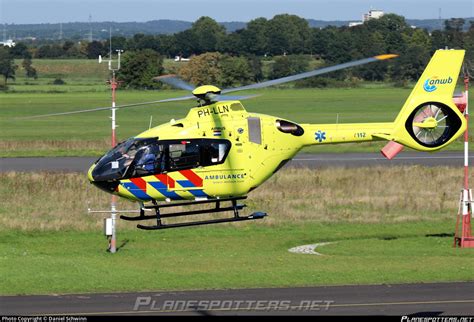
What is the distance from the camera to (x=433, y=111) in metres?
28.3

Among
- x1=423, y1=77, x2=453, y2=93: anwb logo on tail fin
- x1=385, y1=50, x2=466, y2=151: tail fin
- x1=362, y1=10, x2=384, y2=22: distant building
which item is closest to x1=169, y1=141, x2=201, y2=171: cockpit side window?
x1=385, y1=50, x2=466, y2=151: tail fin

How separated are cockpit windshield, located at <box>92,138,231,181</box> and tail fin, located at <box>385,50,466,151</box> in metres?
4.96

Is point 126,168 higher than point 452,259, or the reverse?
point 126,168

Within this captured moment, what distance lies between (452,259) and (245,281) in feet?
22.0

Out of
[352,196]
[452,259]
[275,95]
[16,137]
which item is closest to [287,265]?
[452,259]

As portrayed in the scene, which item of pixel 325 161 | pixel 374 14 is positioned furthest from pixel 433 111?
pixel 374 14

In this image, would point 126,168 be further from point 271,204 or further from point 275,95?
point 275,95

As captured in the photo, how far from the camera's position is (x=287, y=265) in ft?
95.3

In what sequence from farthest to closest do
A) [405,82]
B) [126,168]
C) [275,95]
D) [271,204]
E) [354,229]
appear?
[275,95]
[405,82]
[271,204]
[354,229]
[126,168]

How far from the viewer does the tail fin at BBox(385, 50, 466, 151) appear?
2784 centimetres

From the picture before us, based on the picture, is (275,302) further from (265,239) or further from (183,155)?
(265,239)

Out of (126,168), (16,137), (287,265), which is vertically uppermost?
(126,168)

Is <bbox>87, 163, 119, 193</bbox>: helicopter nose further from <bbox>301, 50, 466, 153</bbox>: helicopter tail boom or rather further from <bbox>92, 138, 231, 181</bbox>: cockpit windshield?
<bbox>301, 50, 466, 153</bbox>: helicopter tail boom

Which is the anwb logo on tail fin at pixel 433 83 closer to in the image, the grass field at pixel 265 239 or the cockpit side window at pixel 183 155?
the grass field at pixel 265 239
